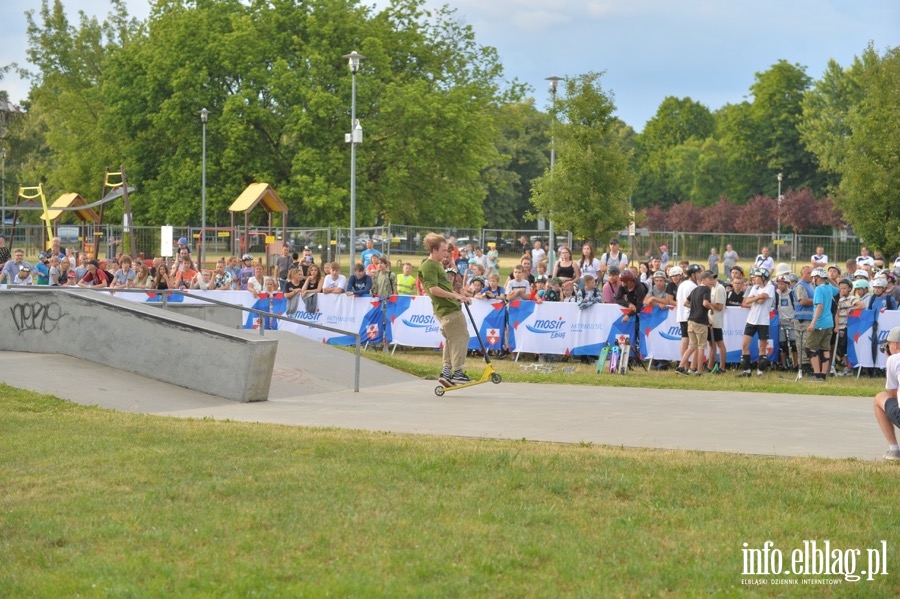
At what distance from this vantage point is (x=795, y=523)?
742 centimetres

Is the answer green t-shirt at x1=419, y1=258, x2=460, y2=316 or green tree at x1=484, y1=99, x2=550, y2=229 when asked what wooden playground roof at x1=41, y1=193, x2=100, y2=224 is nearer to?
green t-shirt at x1=419, y1=258, x2=460, y2=316

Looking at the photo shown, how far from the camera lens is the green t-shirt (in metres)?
14.1

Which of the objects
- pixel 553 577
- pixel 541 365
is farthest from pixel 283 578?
pixel 541 365

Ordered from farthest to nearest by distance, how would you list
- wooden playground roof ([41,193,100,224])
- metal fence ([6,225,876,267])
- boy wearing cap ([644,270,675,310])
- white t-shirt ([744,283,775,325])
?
wooden playground roof ([41,193,100,224]) < metal fence ([6,225,876,267]) < boy wearing cap ([644,270,675,310]) < white t-shirt ([744,283,775,325])

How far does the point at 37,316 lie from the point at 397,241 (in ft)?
74.7

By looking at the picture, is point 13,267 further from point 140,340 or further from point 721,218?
point 721,218

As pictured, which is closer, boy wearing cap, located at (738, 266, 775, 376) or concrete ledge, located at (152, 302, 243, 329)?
boy wearing cap, located at (738, 266, 775, 376)

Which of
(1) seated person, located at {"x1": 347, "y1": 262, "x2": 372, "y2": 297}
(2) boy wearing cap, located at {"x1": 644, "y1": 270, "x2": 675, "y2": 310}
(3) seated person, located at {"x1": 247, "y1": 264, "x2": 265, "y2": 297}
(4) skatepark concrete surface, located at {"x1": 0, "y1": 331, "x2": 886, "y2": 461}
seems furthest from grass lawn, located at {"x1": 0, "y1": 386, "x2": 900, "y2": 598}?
(3) seated person, located at {"x1": 247, "y1": 264, "x2": 265, "y2": 297}

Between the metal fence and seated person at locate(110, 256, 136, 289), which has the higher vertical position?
the metal fence

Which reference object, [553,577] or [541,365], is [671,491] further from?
[541,365]

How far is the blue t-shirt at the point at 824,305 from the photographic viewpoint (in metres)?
18.2

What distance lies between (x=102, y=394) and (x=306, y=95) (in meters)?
38.6

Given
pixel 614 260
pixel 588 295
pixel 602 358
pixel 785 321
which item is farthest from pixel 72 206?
pixel 785 321

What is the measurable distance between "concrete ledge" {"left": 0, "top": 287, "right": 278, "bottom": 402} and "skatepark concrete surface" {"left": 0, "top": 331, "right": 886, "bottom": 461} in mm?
182
